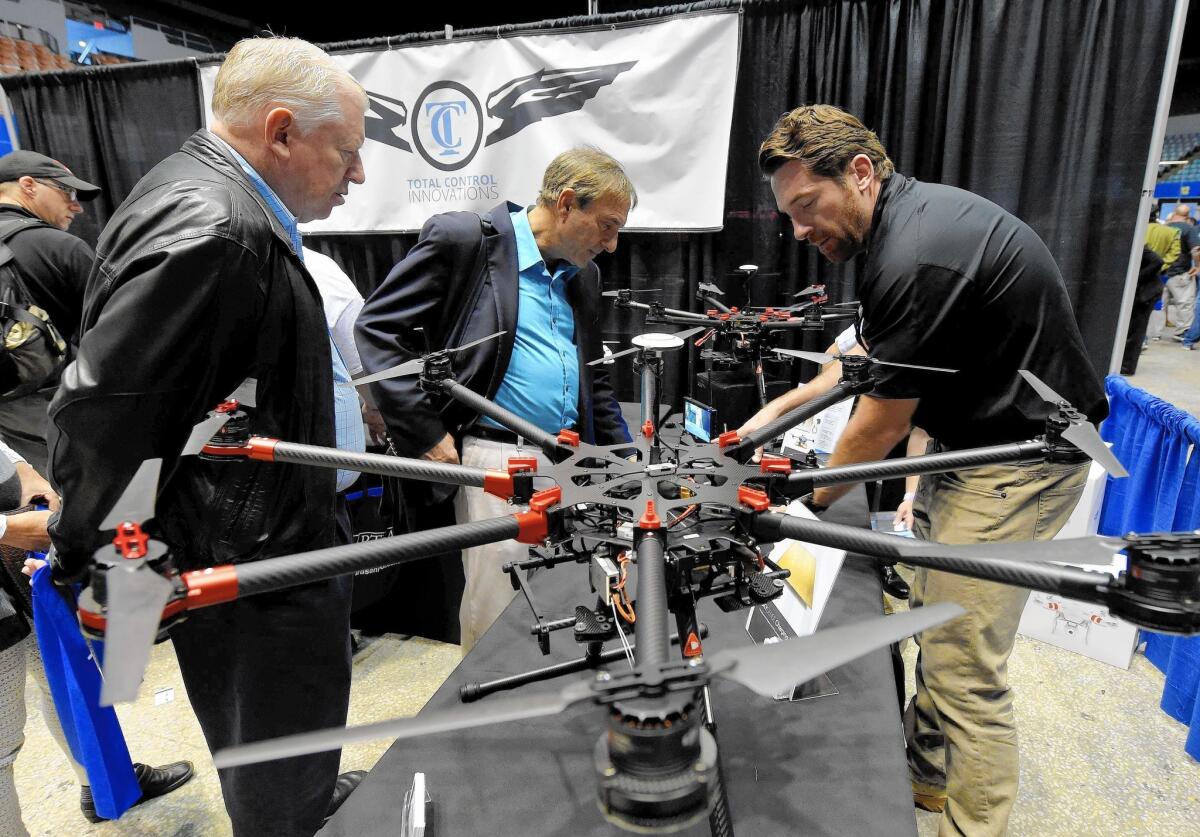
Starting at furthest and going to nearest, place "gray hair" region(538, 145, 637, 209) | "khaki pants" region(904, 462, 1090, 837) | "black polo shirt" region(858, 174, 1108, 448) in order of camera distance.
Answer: "gray hair" region(538, 145, 637, 209) → "khaki pants" region(904, 462, 1090, 837) → "black polo shirt" region(858, 174, 1108, 448)

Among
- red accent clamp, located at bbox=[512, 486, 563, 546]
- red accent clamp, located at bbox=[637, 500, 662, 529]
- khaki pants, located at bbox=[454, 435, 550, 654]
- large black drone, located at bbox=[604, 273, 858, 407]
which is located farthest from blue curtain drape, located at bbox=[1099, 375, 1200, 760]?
red accent clamp, located at bbox=[512, 486, 563, 546]

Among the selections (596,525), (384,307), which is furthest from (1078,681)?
(384,307)

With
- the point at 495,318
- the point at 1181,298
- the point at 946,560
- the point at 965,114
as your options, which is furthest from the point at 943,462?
the point at 1181,298

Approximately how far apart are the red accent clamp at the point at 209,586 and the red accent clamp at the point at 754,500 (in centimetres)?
73

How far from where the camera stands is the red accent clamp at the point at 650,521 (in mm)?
955

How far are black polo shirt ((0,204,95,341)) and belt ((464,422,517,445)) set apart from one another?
77.3 inches

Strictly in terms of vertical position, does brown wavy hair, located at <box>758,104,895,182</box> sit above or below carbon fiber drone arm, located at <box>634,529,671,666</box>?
above

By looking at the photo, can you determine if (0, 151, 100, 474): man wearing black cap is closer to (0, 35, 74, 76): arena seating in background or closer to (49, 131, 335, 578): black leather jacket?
(49, 131, 335, 578): black leather jacket

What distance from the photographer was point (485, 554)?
2.36 metres

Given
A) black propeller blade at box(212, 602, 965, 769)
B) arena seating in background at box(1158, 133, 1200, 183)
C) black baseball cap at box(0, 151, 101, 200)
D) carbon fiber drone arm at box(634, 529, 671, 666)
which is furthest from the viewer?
arena seating in background at box(1158, 133, 1200, 183)

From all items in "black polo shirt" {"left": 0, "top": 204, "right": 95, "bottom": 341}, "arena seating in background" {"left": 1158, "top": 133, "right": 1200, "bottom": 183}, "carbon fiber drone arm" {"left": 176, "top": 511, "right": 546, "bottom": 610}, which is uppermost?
"arena seating in background" {"left": 1158, "top": 133, "right": 1200, "bottom": 183}

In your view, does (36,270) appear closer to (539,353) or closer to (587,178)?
(539,353)

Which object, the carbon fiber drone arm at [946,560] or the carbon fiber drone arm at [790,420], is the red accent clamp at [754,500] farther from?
the carbon fiber drone arm at [790,420]

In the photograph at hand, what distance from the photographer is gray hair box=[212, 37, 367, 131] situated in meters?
1.43
